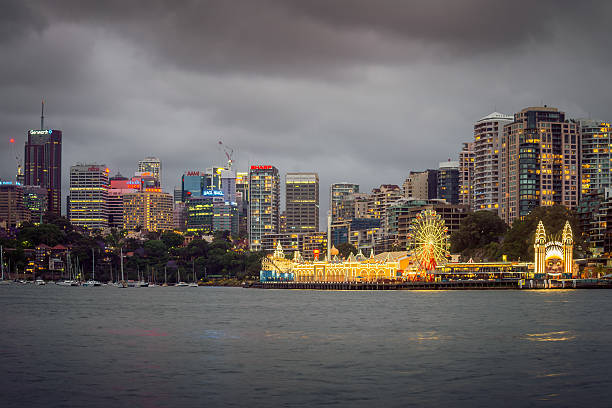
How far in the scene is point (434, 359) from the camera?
67812mm

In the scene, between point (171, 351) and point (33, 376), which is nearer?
point (33, 376)

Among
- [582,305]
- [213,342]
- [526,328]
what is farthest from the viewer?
[582,305]

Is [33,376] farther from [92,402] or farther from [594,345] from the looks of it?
[594,345]

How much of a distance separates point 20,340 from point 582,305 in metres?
95.9

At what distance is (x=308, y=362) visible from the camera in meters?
65.6

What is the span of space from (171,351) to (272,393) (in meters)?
24.2

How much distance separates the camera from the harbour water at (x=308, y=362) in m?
50.6

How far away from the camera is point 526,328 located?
97375 mm

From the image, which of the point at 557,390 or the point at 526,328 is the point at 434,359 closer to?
the point at 557,390

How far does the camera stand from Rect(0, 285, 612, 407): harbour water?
166ft

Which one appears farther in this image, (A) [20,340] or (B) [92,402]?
(A) [20,340]

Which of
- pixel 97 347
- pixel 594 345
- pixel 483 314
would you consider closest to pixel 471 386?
pixel 594 345

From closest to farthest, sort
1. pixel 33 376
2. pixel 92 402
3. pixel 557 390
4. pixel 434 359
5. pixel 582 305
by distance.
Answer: pixel 92 402 < pixel 557 390 < pixel 33 376 < pixel 434 359 < pixel 582 305

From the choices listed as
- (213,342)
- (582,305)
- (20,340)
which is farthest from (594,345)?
(582,305)
